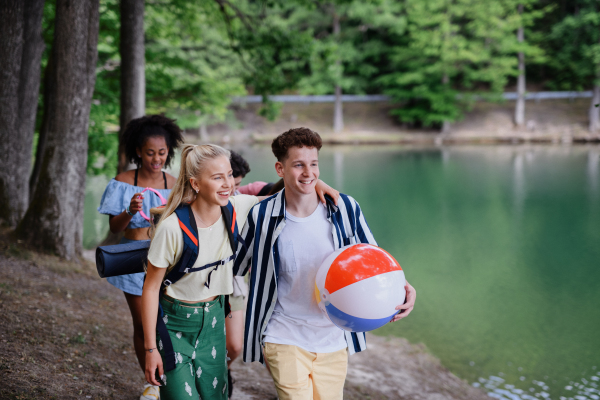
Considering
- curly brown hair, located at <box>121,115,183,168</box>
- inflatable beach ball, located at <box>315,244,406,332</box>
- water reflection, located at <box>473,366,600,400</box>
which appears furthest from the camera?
water reflection, located at <box>473,366,600,400</box>

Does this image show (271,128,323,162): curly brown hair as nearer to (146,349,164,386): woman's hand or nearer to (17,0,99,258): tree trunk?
(146,349,164,386): woman's hand

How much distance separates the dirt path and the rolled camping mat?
1.03m

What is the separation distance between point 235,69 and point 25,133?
81.3ft

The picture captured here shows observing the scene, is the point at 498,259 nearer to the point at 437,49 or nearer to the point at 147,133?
the point at 147,133

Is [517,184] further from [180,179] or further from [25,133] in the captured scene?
[180,179]

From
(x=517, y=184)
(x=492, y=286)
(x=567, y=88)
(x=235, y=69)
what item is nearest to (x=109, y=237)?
(x=492, y=286)

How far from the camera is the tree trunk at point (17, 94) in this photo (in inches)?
232

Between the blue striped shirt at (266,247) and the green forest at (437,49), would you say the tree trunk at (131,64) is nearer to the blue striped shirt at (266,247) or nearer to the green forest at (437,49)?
the blue striped shirt at (266,247)

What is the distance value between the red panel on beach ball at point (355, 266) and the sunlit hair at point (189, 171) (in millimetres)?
785

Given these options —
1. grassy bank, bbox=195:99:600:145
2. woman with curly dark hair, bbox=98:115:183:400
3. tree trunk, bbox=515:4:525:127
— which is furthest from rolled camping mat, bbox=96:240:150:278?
tree trunk, bbox=515:4:525:127

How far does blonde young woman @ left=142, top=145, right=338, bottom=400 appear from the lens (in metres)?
2.26

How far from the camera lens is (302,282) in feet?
8.34

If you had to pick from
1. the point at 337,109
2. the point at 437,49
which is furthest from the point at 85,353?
the point at 437,49

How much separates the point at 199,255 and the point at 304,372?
78 cm
